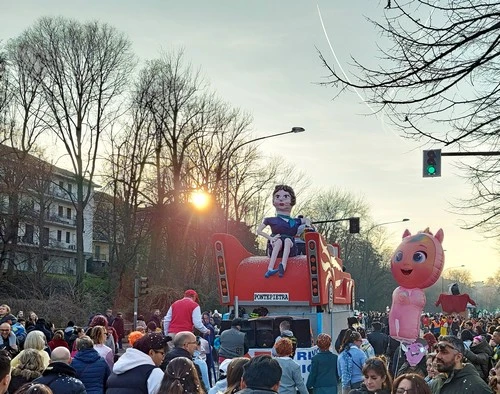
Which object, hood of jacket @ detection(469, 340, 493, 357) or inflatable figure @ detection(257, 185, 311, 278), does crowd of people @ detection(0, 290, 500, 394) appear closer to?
hood of jacket @ detection(469, 340, 493, 357)

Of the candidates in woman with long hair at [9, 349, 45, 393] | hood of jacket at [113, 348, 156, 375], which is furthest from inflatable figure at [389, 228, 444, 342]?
hood of jacket at [113, 348, 156, 375]

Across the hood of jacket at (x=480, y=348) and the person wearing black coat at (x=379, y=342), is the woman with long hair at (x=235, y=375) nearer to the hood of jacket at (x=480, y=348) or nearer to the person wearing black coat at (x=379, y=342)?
the hood of jacket at (x=480, y=348)

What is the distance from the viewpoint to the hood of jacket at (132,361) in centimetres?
634

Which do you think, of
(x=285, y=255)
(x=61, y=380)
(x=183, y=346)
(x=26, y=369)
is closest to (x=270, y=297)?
(x=285, y=255)

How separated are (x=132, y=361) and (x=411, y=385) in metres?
2.59

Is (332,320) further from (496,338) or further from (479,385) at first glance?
(479,385)

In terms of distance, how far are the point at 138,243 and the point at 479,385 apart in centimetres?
3421

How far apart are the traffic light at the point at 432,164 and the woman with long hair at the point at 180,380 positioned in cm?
974

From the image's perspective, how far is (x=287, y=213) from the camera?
17.7m

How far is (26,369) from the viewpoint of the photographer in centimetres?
736

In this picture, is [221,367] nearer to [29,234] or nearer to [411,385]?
[411,385]

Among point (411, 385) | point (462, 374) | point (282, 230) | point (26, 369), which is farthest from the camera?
point (282, 230)

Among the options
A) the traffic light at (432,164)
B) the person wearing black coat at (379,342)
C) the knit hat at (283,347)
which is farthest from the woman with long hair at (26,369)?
the person wearing black coat at (379,342)

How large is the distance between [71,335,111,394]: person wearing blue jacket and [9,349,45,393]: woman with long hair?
1.95ft
